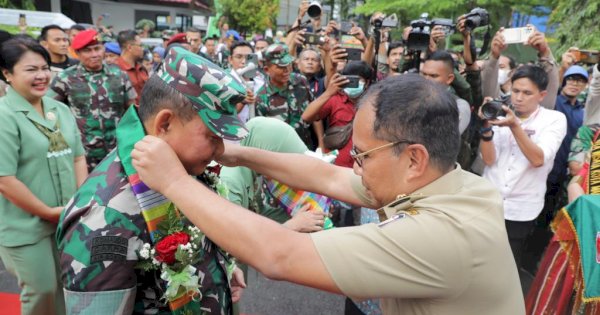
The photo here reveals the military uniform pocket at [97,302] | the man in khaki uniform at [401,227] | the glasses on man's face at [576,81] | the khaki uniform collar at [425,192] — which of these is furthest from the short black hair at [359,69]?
the military uniform pocket at [97,302]

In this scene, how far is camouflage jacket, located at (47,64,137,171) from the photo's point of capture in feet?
14.0

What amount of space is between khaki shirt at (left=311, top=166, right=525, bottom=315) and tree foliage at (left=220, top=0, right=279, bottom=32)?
87.3ft

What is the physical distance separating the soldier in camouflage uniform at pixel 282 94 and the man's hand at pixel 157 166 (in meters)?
3.49

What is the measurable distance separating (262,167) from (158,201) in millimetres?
746

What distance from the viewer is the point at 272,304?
152 inches

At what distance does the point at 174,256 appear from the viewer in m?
1.46

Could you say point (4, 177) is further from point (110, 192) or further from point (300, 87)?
point (300, 87)

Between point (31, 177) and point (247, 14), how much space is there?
25.4 meters

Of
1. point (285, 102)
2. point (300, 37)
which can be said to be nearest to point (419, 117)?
point (285, 102)

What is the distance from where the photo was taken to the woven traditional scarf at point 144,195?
4.81ft

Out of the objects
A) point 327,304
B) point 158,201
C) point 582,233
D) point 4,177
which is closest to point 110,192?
point 158,201

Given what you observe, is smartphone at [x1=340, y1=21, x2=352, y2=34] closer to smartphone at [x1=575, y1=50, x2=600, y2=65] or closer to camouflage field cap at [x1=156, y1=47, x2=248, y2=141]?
smartphone at [x1=575, y1=50, x2=600, y2=65]

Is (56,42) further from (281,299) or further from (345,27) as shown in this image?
(281,299)

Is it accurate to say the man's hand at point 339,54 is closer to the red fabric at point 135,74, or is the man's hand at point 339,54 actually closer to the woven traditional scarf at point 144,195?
the red fabric at point 135,74
